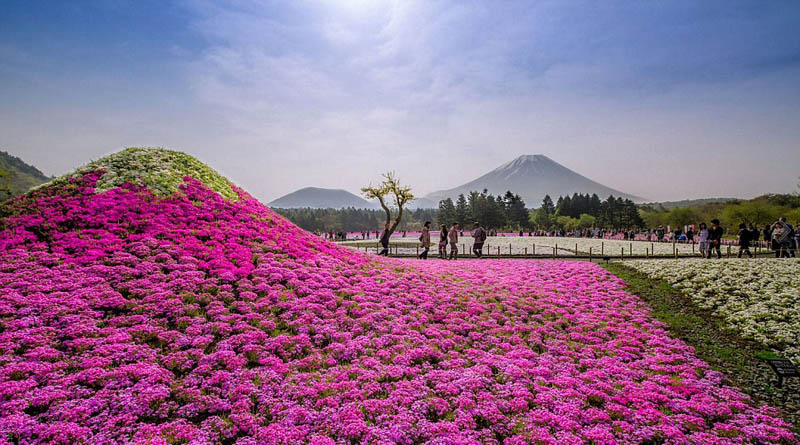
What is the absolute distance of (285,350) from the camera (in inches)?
351

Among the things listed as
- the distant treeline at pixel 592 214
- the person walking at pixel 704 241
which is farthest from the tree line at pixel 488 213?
the person walking at pixel 704 241

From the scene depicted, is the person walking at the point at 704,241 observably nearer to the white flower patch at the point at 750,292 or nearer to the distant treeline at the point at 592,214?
the white flower patch at the point at 750,292

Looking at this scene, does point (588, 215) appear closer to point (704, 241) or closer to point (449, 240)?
point (704, 241)

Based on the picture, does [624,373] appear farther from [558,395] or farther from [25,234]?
[25,234]

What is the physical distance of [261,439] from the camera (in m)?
5.99

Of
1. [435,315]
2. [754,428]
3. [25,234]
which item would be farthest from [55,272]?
[754,428]

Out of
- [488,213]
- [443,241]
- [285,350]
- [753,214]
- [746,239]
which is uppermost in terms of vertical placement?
[488,213]

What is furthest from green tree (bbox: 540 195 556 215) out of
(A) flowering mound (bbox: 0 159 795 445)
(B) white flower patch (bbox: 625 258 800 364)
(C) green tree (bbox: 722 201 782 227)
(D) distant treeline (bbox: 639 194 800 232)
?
(A) flowering mound (bbox: 0 159 795 445)

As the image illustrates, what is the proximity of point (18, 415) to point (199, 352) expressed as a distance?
290cm

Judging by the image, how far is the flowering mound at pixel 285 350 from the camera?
6.44 m

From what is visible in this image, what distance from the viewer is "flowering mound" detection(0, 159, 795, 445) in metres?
6.44

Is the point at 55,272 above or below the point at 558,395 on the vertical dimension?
above

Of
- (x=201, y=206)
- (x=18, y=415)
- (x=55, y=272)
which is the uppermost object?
(x=201, y=206)

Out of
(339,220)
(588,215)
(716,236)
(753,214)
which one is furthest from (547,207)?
(716,236)
